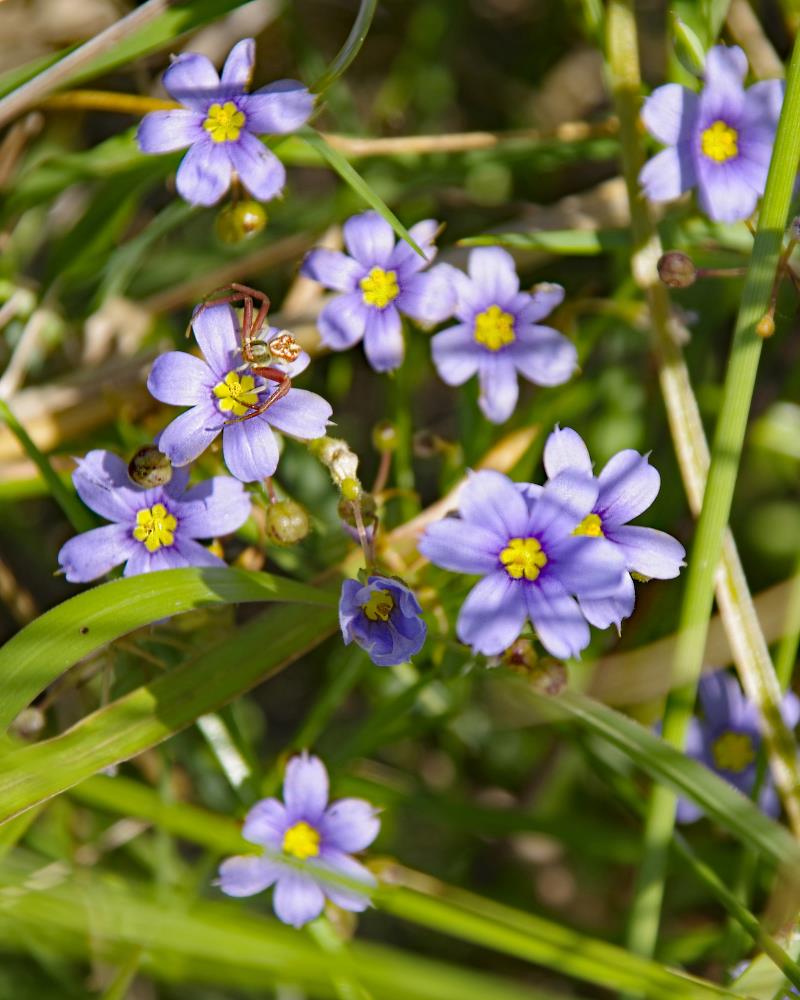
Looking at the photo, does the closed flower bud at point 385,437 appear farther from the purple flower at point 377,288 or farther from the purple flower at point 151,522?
the purple flower at point 151,522

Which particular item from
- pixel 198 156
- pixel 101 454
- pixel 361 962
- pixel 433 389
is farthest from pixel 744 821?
pixel 433 389

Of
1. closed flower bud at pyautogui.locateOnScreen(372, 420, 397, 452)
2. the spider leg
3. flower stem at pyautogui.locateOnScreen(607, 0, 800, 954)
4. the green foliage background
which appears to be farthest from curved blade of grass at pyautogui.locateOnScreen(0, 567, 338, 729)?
flower stem at pyautogui.locateOnScreen(607, 0, 800, 954)

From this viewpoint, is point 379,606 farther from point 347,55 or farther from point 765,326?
point 347,55

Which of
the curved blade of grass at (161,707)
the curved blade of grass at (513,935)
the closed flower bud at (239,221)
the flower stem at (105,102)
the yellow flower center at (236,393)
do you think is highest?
the flower stem at (105,102)

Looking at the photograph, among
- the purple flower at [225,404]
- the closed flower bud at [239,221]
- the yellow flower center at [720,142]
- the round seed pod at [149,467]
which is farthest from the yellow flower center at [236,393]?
the yellow flower center at [720,142]

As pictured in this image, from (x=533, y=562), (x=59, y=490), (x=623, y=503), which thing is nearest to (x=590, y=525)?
(x=623, y=503)

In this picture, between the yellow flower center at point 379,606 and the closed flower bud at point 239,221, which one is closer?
the yellow flower center at point 379,606

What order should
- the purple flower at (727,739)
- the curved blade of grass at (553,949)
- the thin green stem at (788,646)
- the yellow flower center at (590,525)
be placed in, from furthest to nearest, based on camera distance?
the purple flower at (727,739) < the thin green stem at (788,646) < the yellow flower center at (590,525) < the curved blade of grass at (553,949)
